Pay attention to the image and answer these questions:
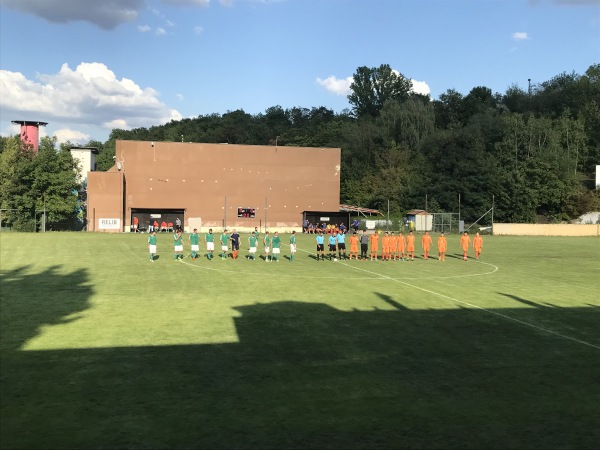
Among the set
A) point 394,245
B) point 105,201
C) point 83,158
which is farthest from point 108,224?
point 394,245

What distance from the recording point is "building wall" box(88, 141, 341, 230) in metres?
59.5

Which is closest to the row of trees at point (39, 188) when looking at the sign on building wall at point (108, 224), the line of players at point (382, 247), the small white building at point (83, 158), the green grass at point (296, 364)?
the small white building at point (83, 158)

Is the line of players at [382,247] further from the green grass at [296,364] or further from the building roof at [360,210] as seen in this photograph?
the building roof at [360,210]

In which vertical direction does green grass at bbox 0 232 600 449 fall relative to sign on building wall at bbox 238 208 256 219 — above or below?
below

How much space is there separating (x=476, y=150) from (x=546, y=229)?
54.6 ft

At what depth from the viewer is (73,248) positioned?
1341 inches

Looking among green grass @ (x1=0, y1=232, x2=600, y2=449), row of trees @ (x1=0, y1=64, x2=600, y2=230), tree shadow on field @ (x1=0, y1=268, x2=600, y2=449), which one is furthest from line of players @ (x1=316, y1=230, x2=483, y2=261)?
row of trees @ (x1=0, y1=64, x2=600, y2=230)

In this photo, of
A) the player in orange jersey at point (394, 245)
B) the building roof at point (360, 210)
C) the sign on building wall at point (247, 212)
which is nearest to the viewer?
the player in orange jersey at point (394, 245)

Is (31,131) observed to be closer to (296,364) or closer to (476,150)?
(476,150)

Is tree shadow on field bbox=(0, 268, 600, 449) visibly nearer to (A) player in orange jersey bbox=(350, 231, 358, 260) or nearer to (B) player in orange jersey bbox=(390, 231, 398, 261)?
(B) player in orange jersey bbox=(390, 231, 398, 261)

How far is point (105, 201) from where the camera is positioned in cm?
5719

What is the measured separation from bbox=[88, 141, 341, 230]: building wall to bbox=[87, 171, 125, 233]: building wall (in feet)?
4.70

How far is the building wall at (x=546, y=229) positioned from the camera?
64.8 metres

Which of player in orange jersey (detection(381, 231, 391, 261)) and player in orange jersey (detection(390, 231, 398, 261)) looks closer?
player in orange jersey (detection(381, 231, 391, 261))
